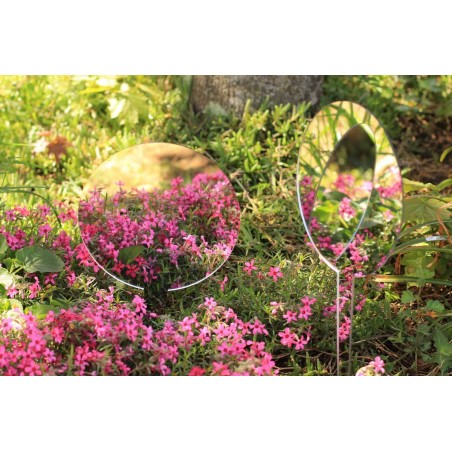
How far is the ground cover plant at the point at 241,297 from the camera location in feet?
8.44

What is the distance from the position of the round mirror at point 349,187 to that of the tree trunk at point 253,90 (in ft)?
4.16

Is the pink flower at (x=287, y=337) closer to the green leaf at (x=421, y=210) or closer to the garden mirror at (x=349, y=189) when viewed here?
the garden mirror at (x=349, y=189)

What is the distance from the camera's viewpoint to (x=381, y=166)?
104 inches

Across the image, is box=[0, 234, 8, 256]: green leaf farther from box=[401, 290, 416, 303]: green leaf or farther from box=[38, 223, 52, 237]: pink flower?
box=[401, 290, 416, 303]: green leaf

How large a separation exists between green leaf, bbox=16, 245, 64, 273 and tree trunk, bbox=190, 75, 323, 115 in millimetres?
1449

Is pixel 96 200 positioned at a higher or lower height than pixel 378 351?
higher

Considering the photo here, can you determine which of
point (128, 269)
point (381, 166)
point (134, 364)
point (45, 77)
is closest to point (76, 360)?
point (134, 364)

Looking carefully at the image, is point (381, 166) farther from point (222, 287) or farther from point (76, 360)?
point (76, 360)

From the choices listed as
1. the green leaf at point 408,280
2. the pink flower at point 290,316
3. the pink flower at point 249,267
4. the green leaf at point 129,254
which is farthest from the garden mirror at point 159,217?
the green leaf at point 408,280

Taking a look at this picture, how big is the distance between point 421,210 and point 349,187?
381 millimetres

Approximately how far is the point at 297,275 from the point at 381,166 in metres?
0.57

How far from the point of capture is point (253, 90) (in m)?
3.97

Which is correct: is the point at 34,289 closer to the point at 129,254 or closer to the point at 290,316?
the point at 129,254

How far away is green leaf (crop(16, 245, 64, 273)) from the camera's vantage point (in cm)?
282
